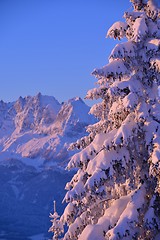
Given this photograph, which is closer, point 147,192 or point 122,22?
point 147,192

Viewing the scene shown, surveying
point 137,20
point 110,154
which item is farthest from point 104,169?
point 137,20

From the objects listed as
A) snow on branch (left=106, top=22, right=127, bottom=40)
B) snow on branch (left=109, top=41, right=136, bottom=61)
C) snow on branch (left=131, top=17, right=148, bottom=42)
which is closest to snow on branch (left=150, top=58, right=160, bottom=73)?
snow on branch (left=109, top=41, right=136, bottom=61)

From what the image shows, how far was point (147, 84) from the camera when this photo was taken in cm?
1219

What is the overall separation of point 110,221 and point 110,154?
1.76 m

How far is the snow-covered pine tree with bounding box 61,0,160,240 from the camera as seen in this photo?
10.9m

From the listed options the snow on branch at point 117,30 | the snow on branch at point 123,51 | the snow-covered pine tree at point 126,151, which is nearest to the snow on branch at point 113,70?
the snow-covered pine tree at point 126,151

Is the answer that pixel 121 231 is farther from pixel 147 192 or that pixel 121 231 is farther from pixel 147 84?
pixel 147 84

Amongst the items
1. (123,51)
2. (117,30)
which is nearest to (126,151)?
(123,51)

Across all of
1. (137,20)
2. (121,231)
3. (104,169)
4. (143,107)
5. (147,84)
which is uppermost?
(137,20)

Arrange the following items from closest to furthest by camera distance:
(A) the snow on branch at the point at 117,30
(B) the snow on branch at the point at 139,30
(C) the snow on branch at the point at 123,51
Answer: (B) the snow on branch at the point at 139,30 → (C) the snow on branch at the point at 123,51 → (A) the snow on branch at the point at 117,30

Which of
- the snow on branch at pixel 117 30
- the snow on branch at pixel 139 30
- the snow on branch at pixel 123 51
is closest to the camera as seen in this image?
the snow on branch at pixel 139 30

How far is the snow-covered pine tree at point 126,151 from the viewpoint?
1090 cm

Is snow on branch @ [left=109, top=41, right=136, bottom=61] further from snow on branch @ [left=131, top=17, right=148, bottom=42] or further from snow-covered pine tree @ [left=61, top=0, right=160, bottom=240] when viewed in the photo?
snow on branch @ [left=131, top=17, right=148, bottom=42]

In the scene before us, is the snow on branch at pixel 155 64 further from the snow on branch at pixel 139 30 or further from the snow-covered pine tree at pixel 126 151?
Result: the snow on branch at pixel 139 30
